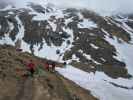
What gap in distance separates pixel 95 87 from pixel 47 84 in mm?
25379

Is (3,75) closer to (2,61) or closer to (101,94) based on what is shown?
(2,61)

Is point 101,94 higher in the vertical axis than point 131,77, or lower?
higher

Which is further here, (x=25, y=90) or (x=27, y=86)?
(x=27, y=86)

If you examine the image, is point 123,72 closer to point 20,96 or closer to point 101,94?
point 101,94

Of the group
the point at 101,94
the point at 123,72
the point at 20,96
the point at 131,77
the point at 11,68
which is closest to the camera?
the point at 20,96

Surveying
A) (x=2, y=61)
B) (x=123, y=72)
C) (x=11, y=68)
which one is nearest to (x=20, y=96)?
(x=11, y=68)

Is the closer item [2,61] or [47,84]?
[47,84]

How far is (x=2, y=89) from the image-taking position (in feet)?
139

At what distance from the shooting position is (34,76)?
4744cm

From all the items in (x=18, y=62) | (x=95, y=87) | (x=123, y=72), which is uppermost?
(x=18, y=62)

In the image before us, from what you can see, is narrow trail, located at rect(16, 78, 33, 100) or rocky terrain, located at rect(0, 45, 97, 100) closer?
narrow trail, located at rect(16, 78, 33, 100)

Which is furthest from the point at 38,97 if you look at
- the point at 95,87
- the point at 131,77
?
the point at 131,77

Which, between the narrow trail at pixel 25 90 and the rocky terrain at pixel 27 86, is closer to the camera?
the narrow trail at pixel 25 90

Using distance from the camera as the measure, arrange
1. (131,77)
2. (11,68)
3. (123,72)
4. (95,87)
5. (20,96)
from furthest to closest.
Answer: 1. (123,72)
2. (131,77)
3. (95,87)
4. (11,68)
5. (20,96)
